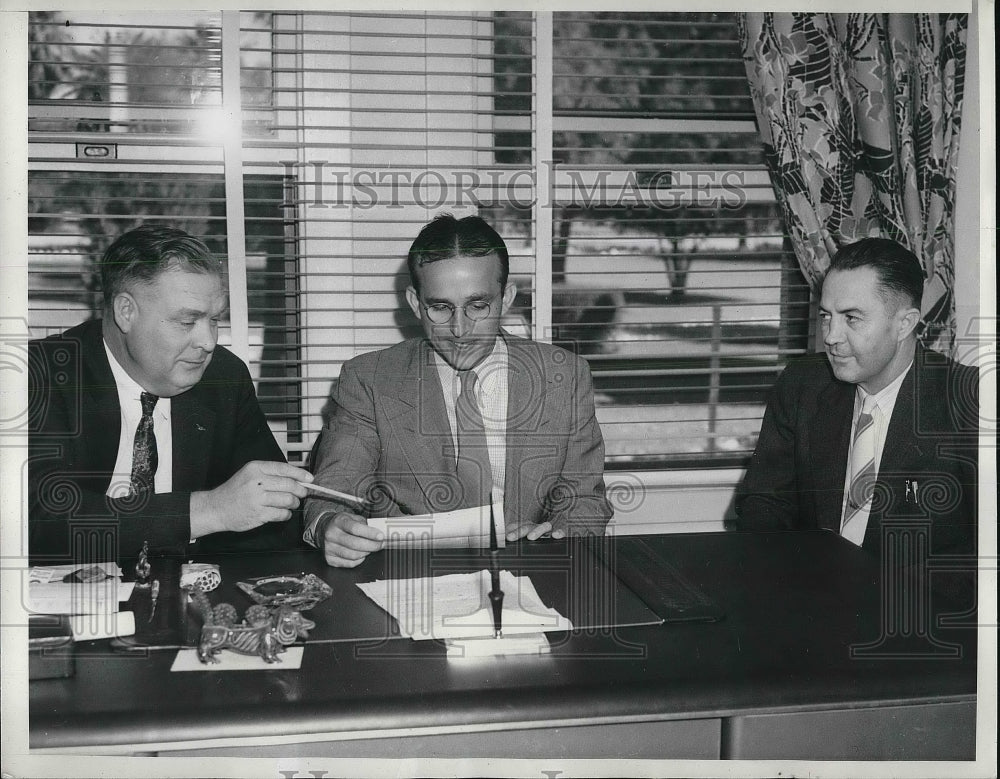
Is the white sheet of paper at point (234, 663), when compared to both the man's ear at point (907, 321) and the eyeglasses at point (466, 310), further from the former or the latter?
the man's ear at point (907, 321)

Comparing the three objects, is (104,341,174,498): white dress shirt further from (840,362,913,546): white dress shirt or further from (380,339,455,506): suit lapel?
(840,362,913,546): white dress shirt

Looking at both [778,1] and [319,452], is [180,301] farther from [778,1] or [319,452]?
[778,1]

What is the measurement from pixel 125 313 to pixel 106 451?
0.32 metres

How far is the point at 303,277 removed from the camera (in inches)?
103

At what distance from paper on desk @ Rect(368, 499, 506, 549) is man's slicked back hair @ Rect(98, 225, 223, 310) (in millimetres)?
810

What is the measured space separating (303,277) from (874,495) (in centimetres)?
161

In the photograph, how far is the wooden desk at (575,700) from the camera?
3.78ft

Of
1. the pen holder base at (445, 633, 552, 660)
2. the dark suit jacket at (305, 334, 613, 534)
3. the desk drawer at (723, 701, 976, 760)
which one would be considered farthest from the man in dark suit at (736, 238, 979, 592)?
the pen holder base at (445, 633, 552, 660)

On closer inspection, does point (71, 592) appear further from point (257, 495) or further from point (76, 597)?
point (257, 495)

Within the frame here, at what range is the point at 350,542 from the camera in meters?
1.66

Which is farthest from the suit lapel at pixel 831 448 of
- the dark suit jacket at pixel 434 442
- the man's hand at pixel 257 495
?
the man's hand at pixel 257 495

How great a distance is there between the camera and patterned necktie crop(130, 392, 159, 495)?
2092mm

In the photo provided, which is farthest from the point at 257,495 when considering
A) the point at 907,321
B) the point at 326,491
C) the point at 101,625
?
the point at 907,321

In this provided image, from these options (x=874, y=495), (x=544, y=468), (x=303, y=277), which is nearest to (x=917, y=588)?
(x=874, y=495)
